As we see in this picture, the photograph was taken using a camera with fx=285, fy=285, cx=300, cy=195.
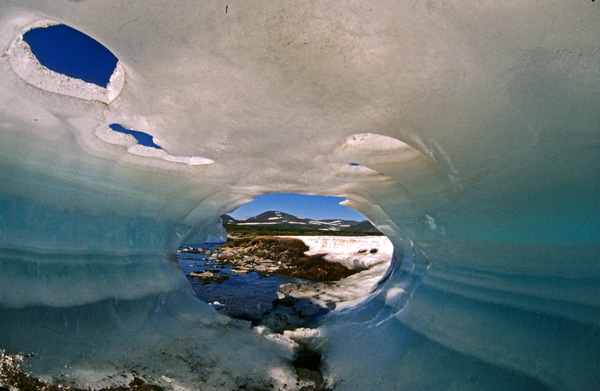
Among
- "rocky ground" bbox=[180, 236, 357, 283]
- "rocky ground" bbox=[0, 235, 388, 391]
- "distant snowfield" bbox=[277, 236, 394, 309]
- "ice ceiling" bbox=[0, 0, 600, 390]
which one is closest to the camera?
"ice ceiling" bbox=[0, 0, 600, 390]

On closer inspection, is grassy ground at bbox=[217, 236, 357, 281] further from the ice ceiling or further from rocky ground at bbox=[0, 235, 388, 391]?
the ice ceiling

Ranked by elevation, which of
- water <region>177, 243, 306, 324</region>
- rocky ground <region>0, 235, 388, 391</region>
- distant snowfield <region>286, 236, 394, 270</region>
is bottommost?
water <region>177, 243, 306, 324</region>

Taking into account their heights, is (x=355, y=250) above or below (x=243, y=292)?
above

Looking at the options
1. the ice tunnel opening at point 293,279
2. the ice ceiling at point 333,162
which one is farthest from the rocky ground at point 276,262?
the ice ceiling at point 333,162

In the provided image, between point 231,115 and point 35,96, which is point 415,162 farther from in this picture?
point 35,96

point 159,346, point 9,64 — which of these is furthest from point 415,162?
point 9,64

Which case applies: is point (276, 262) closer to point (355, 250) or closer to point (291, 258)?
point (291, 258)

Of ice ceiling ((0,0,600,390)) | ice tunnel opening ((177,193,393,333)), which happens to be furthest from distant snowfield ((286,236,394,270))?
ice ceiling ((0,0,600,390))

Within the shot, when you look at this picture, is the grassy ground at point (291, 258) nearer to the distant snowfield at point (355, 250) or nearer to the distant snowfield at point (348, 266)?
the distant snowfield at point (355, 250)

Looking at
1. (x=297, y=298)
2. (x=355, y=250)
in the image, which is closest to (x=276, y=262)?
(x=355, y=250)
